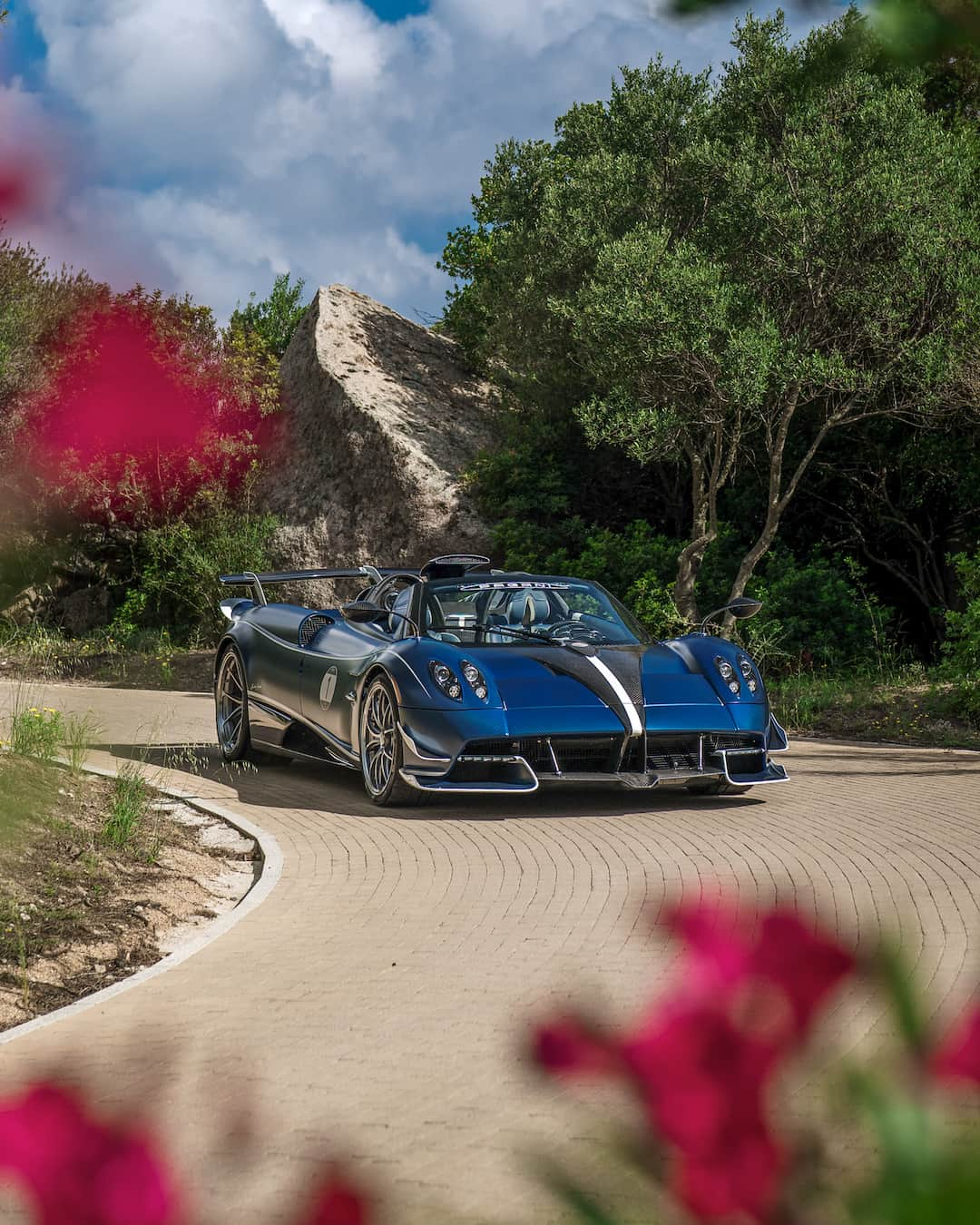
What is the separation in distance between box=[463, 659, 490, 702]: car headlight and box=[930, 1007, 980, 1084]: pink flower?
861 cm

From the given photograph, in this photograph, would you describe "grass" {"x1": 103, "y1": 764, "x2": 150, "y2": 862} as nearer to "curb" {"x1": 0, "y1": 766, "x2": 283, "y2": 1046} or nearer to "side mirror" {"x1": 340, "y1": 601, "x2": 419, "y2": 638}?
"curb" {"x1": 0, "y1": 766, "x2": 283, "y2": 1046}

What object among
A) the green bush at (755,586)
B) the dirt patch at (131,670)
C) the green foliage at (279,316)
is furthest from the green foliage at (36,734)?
the green foliage at (279,316)

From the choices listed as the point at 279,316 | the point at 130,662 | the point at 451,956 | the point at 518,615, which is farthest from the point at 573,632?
the point at 279,316

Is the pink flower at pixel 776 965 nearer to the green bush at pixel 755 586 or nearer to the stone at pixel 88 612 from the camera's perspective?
the green bush at pixel 755 586

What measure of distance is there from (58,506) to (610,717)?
7.55 metres

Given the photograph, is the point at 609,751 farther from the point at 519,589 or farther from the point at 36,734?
the point at 36,734

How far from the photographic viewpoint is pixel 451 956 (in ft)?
18.9

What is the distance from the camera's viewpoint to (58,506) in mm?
1931

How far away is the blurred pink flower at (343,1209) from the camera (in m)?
0.65

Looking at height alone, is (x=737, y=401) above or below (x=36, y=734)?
above

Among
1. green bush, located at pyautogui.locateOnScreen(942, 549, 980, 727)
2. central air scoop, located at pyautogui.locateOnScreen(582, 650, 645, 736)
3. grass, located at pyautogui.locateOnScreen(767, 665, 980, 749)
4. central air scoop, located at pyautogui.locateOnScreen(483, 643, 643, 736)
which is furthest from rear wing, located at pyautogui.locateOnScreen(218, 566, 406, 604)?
green bush, located at pyautogui.locateOnScreen(942, 549, 980, 727)

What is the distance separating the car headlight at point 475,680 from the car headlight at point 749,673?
6.12 feet

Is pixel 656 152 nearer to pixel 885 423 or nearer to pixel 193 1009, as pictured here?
pixel 885 423

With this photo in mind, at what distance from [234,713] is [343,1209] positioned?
1173 cm
